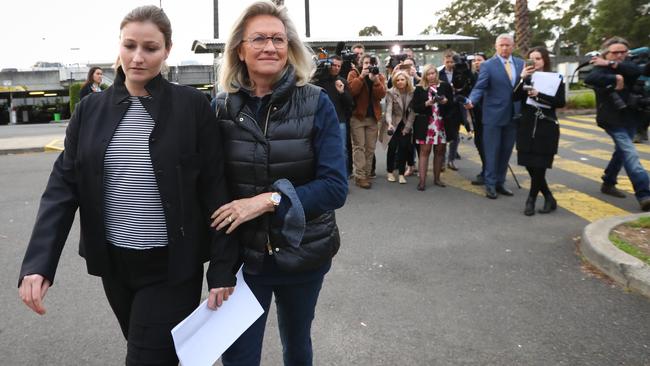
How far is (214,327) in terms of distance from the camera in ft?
6.61

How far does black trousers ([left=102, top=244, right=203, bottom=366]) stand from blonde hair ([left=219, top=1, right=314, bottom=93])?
76 cm

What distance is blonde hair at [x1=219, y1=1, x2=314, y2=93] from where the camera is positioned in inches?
83.5

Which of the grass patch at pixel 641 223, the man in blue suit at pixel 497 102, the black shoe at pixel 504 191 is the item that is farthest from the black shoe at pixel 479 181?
the grass patch at pixel 641 223

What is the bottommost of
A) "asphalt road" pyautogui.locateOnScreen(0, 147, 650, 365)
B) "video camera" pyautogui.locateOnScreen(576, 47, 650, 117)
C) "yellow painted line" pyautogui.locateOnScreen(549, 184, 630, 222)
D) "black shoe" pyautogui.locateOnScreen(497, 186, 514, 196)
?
"asphalt road" pyautogui.locateOnScreen(0, 147, 650, 365)

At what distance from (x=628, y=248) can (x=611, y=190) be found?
9.91 ft

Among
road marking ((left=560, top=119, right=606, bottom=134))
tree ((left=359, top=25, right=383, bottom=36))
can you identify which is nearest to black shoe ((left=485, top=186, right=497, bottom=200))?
road marking ((left=560, top=119, right=606, bottom=134))

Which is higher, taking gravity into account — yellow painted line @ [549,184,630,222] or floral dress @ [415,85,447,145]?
floral dress @ [415,85,447,145]

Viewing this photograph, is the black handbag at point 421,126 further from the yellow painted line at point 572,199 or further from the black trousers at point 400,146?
the yellow painted line at point 572,199

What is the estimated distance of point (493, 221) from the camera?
19.5 ft

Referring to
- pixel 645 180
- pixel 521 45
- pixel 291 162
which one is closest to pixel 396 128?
pixel 645 180

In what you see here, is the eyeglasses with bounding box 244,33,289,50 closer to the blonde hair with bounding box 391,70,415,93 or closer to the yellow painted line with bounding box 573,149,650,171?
the blonde hair with bounding box 391,70,415,93

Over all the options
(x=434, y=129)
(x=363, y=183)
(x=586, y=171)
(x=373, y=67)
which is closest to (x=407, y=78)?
(x=373, y=67)

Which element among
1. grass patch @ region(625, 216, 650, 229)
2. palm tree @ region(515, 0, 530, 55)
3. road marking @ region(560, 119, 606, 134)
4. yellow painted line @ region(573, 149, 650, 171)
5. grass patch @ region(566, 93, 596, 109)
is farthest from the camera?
palm tree @ region(515, 0, 530, 55)

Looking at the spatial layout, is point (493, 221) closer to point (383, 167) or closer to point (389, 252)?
point (389, 252)
